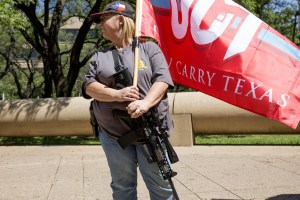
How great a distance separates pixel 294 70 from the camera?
13.6 ft

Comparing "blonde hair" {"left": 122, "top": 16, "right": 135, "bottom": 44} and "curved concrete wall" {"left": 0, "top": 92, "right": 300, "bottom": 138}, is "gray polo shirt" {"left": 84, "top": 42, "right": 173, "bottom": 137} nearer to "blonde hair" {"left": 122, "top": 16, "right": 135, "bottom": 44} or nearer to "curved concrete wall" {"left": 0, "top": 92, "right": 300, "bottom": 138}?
"blonde hair" {"left": 122, "top": 16, "right": 135, "bottom": 44}

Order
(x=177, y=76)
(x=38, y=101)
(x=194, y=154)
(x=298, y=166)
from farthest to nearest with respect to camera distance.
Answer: (x=38, y=101) → (x=194, y=154) → (x=298, y=166) → (x=177, y=76)

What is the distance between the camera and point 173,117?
1010 centimetres

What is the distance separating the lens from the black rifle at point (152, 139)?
119 inches

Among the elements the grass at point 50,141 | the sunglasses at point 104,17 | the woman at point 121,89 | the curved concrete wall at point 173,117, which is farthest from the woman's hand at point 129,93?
the grass at point 50,141

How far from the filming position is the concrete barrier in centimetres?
1000

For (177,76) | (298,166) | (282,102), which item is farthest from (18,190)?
(298,166)

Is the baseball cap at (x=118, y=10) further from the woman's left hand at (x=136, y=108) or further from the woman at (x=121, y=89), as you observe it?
the woman's left hand at (x=136, y=108)

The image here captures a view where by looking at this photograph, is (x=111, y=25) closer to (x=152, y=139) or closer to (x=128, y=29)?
(x=128, y=29)

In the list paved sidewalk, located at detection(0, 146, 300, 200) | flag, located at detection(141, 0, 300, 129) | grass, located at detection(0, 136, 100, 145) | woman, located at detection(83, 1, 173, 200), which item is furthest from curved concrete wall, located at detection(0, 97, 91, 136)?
woman, located at detection(83, 1, 173, 200)

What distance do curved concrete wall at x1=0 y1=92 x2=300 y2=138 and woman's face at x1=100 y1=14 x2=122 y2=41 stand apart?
6.89 meters

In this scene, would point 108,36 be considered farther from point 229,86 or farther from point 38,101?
point 38,101

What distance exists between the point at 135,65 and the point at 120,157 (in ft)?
2.30

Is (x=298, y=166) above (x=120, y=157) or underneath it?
underneath
